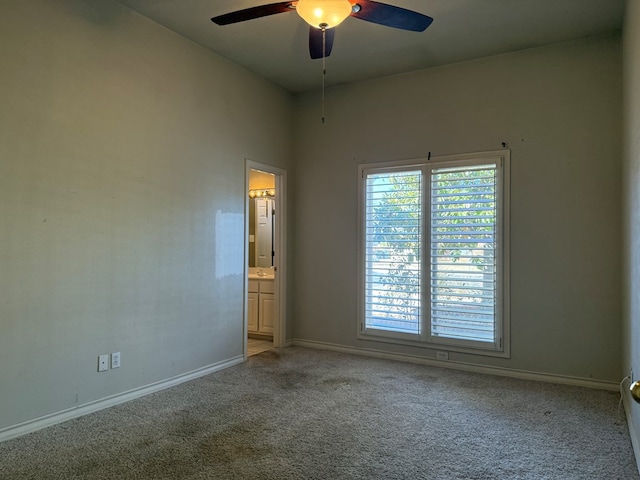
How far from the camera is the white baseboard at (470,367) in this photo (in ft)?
12.3

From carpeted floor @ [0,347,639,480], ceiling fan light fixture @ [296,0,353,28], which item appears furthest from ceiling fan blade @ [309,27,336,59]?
carpeted floor @ [0,347,639,480]

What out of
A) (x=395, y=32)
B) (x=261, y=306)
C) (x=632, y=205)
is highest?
(x=395, y=32)

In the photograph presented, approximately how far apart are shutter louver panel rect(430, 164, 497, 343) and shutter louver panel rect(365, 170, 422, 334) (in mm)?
197

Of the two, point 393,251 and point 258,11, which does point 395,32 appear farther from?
point 393,251

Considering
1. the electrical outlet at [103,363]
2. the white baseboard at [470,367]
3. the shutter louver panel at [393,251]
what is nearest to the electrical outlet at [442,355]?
the white baseboard at [470,367]

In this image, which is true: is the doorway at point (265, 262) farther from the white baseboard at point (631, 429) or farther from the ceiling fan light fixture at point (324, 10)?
the white baseboard at point (631, 429)

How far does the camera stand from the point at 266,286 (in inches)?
217

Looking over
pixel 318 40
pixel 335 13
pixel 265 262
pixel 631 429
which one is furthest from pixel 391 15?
pixel 265 262

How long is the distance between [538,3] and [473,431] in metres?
3.22

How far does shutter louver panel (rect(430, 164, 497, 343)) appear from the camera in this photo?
412cm

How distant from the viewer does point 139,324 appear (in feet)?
11.5

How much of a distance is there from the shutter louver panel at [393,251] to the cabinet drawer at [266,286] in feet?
4.39

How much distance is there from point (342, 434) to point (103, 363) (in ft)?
6.19

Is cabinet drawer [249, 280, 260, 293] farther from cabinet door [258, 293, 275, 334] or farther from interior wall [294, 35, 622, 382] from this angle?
interior wall [294, 35, 622, 382]
